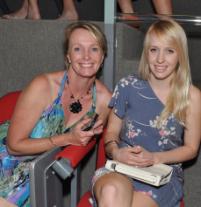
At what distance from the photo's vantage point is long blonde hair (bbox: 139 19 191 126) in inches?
58.4

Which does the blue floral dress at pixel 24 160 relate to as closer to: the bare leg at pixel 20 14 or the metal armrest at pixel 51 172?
the metal armrest at pixel 51 172

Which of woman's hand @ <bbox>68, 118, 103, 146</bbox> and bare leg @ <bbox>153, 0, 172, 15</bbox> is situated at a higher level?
bare leg @ <bbox>153, 0, 172, 15</bbox>

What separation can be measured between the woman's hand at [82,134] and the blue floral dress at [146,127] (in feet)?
0.40

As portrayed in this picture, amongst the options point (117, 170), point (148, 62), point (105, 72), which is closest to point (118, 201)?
point (117, 170)

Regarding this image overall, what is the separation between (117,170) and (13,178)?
41cm

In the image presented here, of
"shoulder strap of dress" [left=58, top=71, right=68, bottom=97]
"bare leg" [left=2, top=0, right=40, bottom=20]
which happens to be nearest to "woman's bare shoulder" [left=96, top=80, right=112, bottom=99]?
"shoulder strap of dress" [left=58, top=71, right=68, bottom=97]

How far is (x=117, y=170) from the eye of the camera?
1399mm

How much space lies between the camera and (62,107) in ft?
5.36

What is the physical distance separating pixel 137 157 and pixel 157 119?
18 cm

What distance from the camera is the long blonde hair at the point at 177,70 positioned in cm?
148

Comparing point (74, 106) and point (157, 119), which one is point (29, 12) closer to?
point (74, 106)

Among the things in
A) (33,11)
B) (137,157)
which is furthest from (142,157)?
(33,11)

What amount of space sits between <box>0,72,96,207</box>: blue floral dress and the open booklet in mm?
306

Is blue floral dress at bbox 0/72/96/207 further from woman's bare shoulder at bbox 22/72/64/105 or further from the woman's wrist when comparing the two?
the woman's wrist
